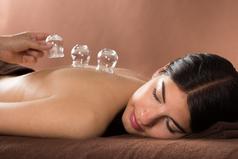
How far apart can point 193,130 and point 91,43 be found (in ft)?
3.49

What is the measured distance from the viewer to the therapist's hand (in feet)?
4.68

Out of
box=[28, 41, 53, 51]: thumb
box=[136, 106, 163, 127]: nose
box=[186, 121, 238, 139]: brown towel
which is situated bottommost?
box=[186, 121, 238, 139]: brown towel

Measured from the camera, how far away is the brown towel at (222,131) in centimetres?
98

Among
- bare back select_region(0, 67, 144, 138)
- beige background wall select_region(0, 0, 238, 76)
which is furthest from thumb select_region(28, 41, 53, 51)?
beige background wall select_region(0, 0, 238, 76)

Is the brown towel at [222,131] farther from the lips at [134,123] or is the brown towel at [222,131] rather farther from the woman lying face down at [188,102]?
the lips at [134,123]

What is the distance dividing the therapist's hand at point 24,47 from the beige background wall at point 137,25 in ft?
1.84

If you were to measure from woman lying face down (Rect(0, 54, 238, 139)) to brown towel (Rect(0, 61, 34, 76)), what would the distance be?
267 mm

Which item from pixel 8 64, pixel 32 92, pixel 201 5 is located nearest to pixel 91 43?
pixel 201 5

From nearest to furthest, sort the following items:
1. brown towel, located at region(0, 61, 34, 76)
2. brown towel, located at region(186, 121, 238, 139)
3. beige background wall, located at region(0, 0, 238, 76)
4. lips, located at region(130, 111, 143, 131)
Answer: brown towel, located at region(186, 121, 238, 139) < lips, located at region(130, 111, 143, 131) < brown towel, located at region(0, 61, 34, 76) < beige background wall, located at region(0, 0, 238, 76)

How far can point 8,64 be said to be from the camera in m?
1.44

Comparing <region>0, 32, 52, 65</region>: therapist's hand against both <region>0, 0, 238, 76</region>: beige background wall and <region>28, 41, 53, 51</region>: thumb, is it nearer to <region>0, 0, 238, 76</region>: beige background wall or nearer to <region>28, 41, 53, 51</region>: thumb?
<region>28, 41, 53, 51</region>: thumb

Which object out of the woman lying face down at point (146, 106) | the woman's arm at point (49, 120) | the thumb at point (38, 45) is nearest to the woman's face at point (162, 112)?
the woman lying face down at point (146, 106)

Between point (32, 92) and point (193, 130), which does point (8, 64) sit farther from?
point (193, 130)

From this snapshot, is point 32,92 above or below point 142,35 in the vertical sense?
below
